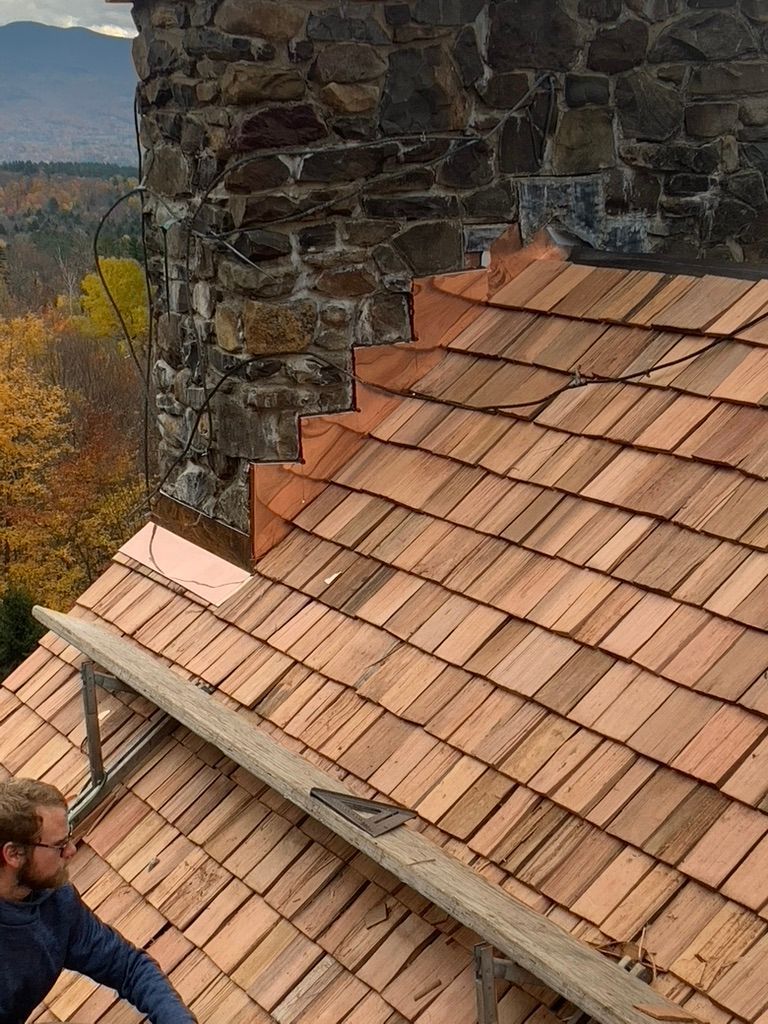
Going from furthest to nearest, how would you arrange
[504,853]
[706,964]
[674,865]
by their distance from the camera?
1. [504,853]
2. [674,865]
3. [706,964]

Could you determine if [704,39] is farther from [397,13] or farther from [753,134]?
[397,13]

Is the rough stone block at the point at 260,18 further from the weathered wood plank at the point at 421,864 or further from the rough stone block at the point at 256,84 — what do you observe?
the weathered wood plank at the point at 421,864

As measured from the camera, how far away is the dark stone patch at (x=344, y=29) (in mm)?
3821

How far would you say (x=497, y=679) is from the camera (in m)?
3.18

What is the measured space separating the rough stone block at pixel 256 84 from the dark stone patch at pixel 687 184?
1372 millimetres

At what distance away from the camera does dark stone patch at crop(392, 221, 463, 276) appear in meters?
4.11

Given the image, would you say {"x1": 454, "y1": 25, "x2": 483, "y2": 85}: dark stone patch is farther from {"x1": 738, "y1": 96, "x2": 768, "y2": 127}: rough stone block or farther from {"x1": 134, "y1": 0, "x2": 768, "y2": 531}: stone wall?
{"x1": 738, "y1": 96, "x2": 768, "y2": 127}: rough stone block

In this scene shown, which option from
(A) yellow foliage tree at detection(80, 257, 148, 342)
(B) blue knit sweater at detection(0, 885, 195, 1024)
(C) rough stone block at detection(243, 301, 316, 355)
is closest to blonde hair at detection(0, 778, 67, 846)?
(B) blue knit sweater at detection(0, 885, 195, 1024)

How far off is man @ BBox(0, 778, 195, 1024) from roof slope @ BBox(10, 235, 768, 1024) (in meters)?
0.59

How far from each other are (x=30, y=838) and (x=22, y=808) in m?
0.07

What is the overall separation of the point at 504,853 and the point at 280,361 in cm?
187

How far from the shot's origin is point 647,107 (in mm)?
4277

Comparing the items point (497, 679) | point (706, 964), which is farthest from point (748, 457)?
point (706, 964)

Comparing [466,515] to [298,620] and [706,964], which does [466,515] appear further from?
[706,964]
